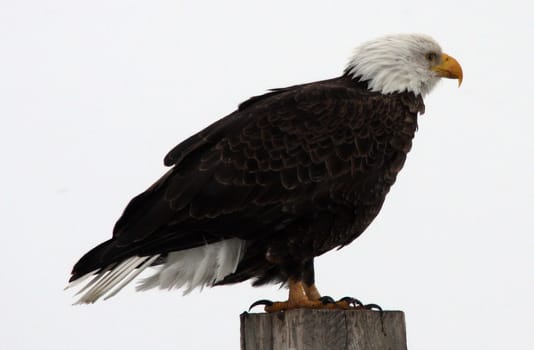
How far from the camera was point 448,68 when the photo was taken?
609 centimetres

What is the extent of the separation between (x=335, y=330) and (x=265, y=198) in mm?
1298

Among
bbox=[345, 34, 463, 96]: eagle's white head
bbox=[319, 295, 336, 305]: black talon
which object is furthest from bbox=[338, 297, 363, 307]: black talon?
bbox=[345, 34, 463, 96]: eagle's white head

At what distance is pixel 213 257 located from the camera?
17.3 feet

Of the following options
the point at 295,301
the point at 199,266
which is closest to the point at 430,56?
the point at 295,301

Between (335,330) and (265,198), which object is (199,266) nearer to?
(265,198)

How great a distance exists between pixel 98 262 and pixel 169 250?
0.37 meters

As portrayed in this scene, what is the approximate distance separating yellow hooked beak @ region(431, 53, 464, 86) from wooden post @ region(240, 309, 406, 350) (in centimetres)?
233

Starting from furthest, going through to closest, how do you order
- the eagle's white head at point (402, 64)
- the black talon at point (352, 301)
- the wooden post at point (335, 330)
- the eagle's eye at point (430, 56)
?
the eagle's eye at point (430, 56) → the eagle's white head at point (402, 64) → the black talon at point (352, 301) → the wooden post at point (335, 330)

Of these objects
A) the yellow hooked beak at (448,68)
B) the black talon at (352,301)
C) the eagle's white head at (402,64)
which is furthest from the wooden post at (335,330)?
the yellow hooked beak at (448,68)

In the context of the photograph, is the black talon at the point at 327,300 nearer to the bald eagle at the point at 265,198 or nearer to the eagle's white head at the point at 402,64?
the bald eagle at the point at 265,198

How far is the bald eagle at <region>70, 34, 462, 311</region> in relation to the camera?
5074 millimetres

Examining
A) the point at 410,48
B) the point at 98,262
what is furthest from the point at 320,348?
the point at 410,48

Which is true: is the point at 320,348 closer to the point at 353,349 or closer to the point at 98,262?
the point at 353,349

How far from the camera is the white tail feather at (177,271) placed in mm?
5008
